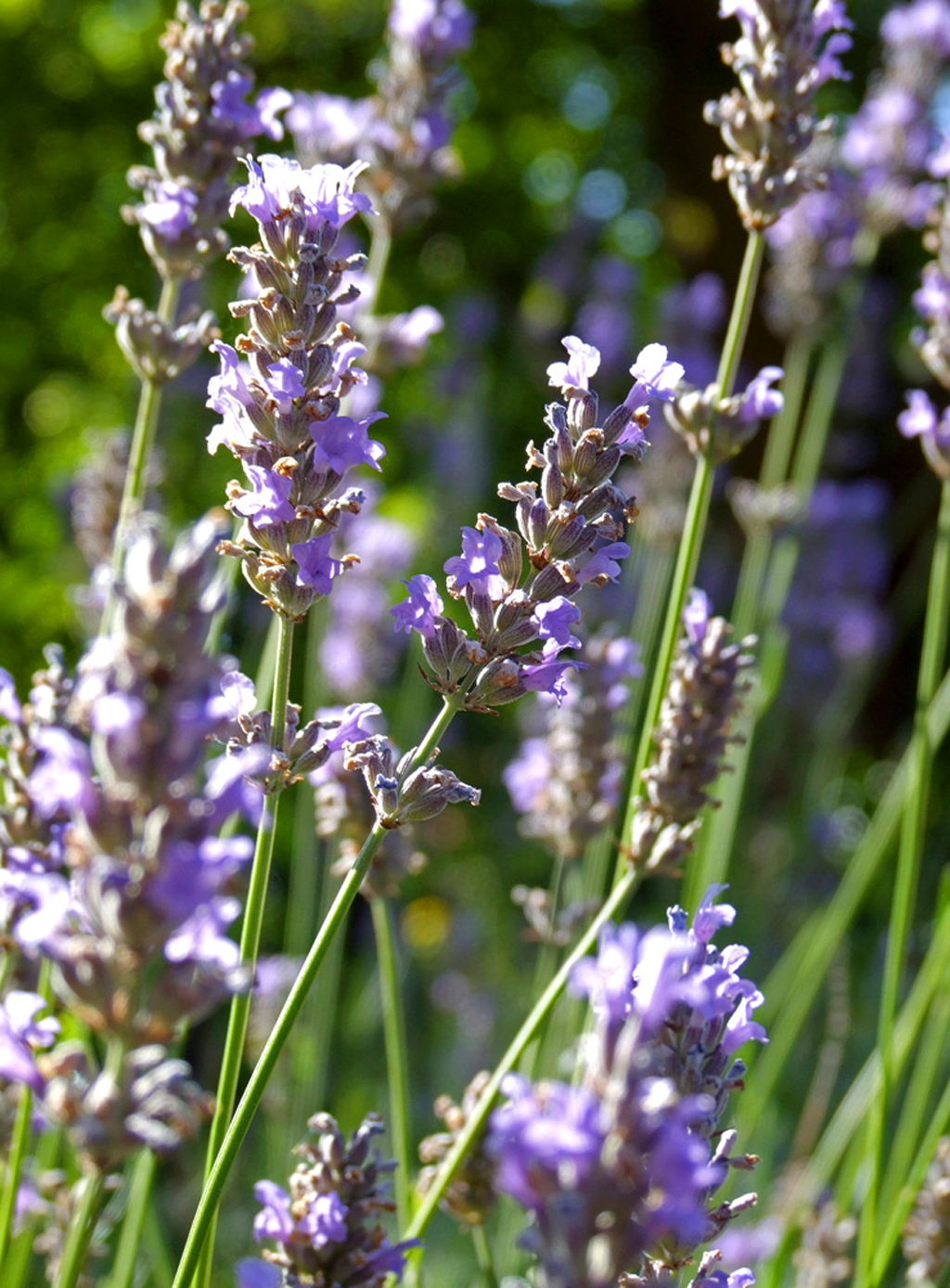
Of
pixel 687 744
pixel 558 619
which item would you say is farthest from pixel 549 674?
pixel 687 744

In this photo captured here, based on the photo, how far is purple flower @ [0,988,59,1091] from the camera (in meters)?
0.82

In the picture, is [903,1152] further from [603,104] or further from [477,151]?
[603,104]

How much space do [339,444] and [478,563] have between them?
0.53 feet

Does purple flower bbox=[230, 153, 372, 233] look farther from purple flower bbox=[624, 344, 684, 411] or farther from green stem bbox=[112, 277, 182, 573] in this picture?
green stem bbox=[112, 277, 182, 573]

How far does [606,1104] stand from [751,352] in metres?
6.69

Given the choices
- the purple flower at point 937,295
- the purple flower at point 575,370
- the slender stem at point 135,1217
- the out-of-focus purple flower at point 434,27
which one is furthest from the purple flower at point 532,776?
the out-of-focus purple flower at point 434,27

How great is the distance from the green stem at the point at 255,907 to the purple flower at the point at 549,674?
216 millimetres

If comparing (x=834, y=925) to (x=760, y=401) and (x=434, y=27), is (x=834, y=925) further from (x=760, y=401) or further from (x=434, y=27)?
(x=434, y=27)

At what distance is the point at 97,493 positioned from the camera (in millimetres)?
2641

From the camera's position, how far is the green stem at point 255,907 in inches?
43.0

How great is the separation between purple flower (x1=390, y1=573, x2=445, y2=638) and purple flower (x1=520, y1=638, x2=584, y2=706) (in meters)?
0.10

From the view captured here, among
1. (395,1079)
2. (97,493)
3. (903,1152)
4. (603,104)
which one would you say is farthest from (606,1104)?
(603,104)

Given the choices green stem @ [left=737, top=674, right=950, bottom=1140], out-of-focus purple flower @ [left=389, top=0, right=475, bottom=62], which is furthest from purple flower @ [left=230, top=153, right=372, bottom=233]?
green stem @ [left=737, top=674, right=950, bottom=1140]

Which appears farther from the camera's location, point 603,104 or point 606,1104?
point 603,104
